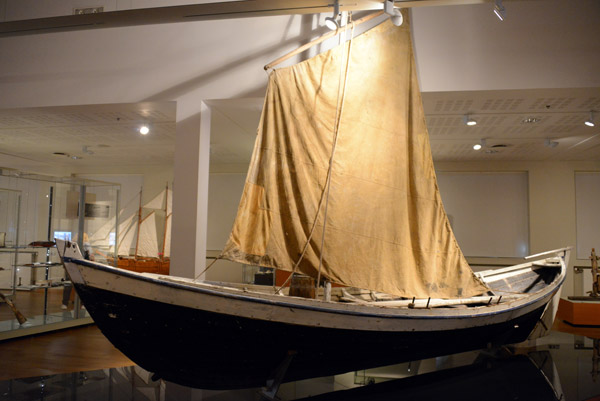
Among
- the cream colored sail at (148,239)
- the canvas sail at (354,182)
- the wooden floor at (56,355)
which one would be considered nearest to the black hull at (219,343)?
the canvas sail at (354,182)

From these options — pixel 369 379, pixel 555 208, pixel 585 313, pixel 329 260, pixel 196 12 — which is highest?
pixel 196 12

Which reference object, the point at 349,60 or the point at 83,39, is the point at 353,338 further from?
the point at 83,39

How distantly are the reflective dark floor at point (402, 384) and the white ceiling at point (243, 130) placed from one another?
2910 millimetres

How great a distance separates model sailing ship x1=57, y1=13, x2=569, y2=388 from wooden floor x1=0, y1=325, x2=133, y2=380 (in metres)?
1.83

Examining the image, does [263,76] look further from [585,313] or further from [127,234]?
[127,234]

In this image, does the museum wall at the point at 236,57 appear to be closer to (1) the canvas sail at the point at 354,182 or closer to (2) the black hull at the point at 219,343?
(1) the canvas sail at the point at 354,182

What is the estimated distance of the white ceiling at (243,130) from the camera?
5902mm

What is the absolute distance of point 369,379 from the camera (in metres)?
4.45

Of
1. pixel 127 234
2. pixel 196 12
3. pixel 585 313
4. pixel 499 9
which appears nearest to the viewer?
pixel 499 9

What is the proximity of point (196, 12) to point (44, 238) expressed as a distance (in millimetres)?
4215

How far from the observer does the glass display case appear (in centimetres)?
665

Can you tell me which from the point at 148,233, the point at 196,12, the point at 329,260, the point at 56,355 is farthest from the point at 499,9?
the point at 148,233

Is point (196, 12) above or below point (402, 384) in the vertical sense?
above

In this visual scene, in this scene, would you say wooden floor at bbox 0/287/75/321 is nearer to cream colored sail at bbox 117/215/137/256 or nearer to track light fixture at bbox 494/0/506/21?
cream colored sail at bbox 117/215/137/256
